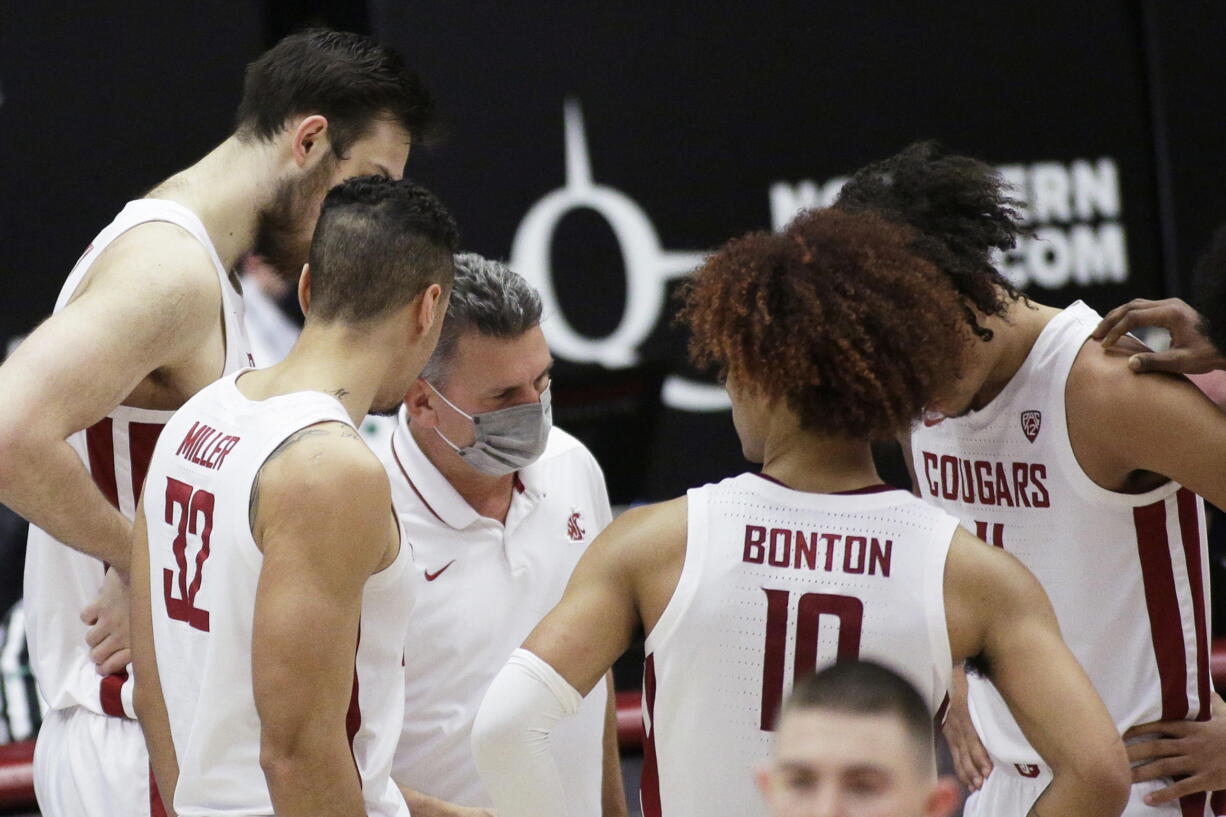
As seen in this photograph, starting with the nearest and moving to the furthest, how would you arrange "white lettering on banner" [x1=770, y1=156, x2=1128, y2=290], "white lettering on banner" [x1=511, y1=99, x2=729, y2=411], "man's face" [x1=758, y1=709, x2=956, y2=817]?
1. "man's face" [x1=758, y1=709, x2=956, y2=817]
2. "white lettering on banner" [x1=511, y1=99, x2=729, y2=411]
3. "white lettering on banner" [x1=770, y1=156, x2=1128, y2=290]

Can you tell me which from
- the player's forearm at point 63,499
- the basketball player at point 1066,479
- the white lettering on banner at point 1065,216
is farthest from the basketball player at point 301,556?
the white lettering on banner at point 1065,216

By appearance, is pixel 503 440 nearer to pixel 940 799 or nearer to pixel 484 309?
pixel 484 309

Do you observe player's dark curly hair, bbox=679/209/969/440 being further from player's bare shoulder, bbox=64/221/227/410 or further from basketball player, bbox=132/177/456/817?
player's bare shoulder, bbox=64/221/227/410

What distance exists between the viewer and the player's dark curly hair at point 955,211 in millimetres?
2258

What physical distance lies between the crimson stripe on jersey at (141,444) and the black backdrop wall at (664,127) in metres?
2.24

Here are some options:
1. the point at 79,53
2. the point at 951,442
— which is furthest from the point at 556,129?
the point at 951,442

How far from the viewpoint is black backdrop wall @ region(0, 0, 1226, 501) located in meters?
5.00

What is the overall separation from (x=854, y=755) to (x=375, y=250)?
0.99 meters

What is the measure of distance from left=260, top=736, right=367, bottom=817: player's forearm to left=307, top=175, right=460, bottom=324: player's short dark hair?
1.86ft

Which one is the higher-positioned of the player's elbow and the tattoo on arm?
the tattoo on arm

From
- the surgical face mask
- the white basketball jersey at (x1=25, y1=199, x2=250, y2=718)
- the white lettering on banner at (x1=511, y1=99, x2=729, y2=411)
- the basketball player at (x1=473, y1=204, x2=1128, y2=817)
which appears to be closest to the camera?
the basketball player at (x1=473, y1=204, x2=1128, y2=817)

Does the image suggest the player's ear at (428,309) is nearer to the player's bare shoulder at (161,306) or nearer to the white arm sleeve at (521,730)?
the player's bare shoulder at (161,306)

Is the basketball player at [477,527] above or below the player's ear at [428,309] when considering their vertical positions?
below

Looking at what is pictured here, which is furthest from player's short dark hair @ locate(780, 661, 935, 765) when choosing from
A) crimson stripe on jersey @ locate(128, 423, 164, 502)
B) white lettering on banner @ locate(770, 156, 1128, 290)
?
white lettering on banner @ locate(770, 156, 1128, 290)
